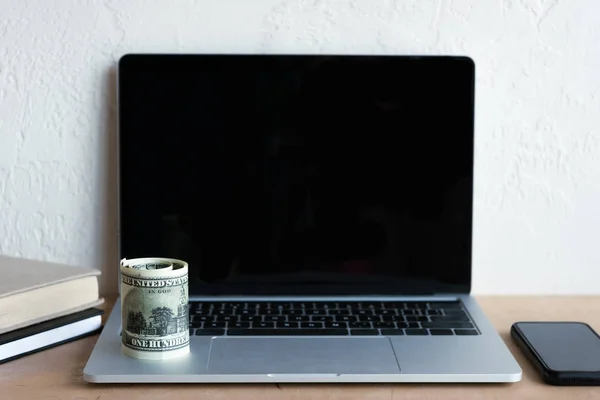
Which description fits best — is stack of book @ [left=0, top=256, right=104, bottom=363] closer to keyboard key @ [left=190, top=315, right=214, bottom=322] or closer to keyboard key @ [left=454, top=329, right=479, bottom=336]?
keyboard key @ [left=190, top=315, right=214, bottom=322]

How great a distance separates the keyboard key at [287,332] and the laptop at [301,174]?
4.6 inches

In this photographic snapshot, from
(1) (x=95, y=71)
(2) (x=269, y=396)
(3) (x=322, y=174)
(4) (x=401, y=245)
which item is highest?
(1) (x=95, y=71)

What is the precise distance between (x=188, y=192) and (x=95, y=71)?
0.23 m

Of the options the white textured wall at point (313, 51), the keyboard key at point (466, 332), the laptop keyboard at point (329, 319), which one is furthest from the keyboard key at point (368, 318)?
the white textured wall at point (313, 51)

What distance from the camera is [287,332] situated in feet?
2.94

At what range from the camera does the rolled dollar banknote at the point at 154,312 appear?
802 millimetres

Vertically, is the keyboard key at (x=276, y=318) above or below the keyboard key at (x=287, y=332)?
above

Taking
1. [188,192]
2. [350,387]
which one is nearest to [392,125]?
[188,192]

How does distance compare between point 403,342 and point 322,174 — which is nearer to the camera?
point 403,342

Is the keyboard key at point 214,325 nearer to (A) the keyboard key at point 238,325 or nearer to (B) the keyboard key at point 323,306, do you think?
(A) the keyboard key at point 238,325

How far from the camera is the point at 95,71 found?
1.08m

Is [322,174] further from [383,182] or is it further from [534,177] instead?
[534,177]

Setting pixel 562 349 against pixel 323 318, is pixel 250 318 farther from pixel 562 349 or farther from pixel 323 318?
pixel 562 349

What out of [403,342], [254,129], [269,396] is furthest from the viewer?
[254,129]
